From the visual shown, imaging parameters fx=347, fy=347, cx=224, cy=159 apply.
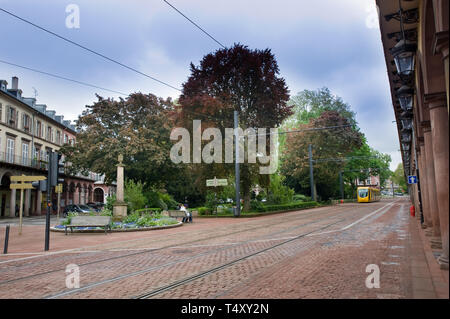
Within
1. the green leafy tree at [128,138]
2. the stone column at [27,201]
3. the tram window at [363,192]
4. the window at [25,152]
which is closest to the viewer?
the green leafy tree at [128,138]

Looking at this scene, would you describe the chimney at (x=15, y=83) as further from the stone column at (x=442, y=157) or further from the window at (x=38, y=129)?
the stone column at (x=442, y=157)

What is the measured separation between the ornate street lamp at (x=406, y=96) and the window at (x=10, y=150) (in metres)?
36.4

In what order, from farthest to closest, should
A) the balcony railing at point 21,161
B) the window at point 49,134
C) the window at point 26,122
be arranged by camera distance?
the window at point 49,134
the window at point 26,122
the balcony railing at point 21,161

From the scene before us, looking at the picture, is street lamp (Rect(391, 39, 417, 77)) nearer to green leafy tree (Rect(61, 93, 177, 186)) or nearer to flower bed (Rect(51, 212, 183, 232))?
flower bed (Rect(51, 212, 183, 232))

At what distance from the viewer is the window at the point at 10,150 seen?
34.9 m

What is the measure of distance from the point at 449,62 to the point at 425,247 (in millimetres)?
6141

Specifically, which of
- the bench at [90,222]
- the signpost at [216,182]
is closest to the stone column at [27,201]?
the signpost at [216,182]

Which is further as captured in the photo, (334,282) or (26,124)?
(26,124)

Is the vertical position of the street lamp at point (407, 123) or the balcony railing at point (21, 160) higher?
the balcony railing at point (21, 160)

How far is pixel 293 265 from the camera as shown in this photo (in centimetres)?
691

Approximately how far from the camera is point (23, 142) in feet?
125
